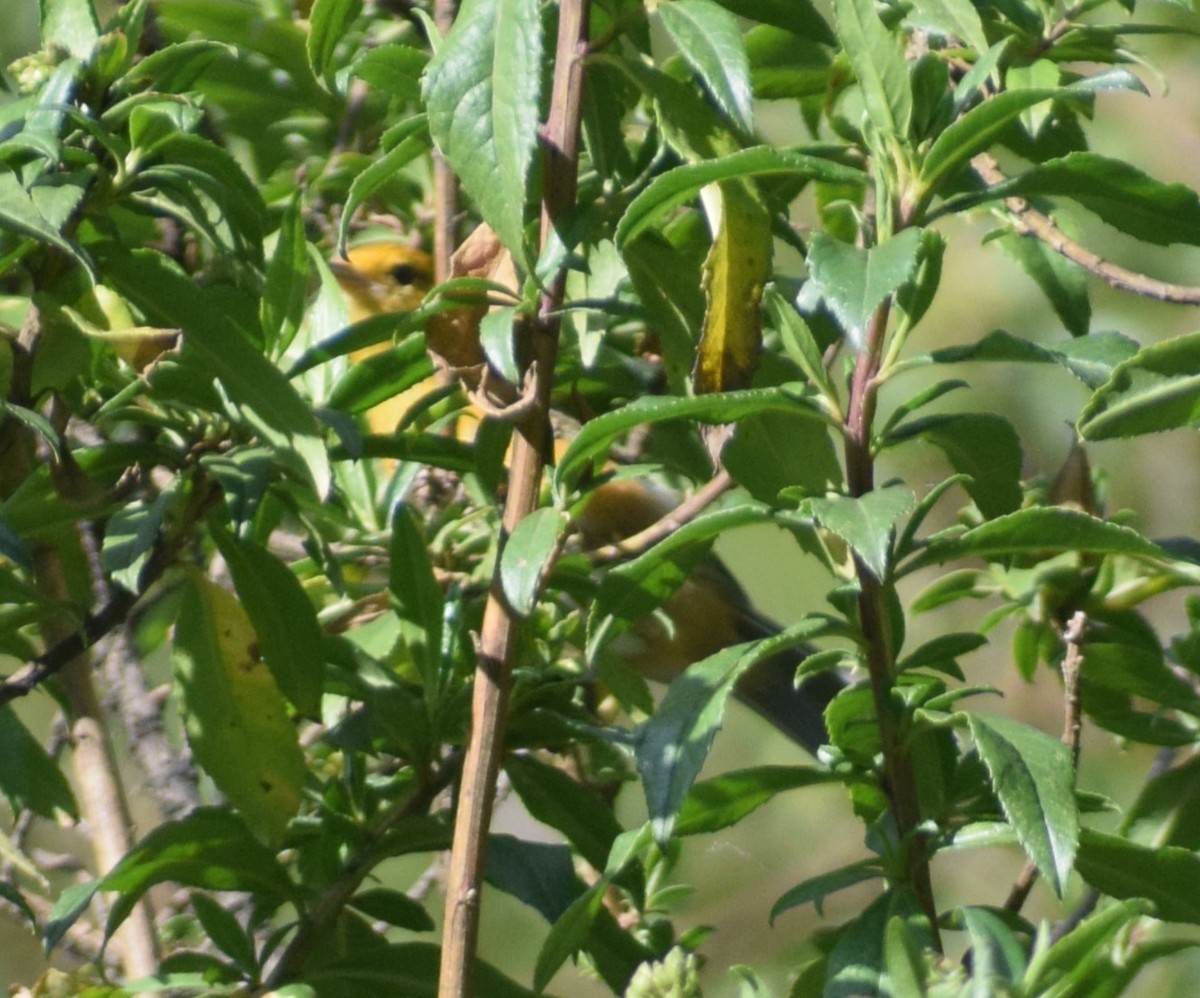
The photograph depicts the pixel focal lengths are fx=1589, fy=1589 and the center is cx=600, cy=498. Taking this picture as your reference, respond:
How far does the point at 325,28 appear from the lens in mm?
1170

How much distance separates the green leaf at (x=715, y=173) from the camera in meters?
0.89

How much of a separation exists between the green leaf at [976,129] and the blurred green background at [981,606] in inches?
73.3

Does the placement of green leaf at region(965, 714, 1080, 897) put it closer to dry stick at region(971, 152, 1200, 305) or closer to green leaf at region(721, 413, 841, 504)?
green leaf at region(721, 413, 841, 504)

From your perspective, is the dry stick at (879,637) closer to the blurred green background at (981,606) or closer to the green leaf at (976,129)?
the green leaf at (976,129)

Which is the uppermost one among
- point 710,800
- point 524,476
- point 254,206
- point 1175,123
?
point 254,206

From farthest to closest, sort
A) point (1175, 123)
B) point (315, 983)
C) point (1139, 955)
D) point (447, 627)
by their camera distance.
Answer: point (1175, 123)
point (447, 627)
point (315, 983)
point (1139, 955)

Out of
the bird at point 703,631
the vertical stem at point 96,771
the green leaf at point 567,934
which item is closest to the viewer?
the green leaf at point 567,934

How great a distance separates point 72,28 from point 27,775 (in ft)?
1.95

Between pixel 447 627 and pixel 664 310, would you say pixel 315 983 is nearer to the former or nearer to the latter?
pixel 447 627

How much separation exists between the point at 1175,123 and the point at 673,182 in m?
2.50

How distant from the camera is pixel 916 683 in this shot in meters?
1.02

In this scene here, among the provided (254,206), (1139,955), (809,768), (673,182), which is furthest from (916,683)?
(254,206)

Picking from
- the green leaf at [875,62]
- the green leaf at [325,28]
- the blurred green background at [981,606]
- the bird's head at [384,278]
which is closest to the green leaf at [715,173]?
the green leaf at [875,62]

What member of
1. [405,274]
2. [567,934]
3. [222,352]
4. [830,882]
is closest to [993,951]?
[830,882]
